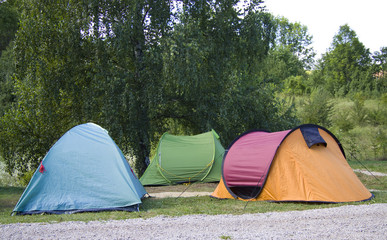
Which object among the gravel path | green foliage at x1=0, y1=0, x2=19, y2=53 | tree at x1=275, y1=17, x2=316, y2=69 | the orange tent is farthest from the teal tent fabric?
tree at x1=275, y1=17, x2=316, y2=69

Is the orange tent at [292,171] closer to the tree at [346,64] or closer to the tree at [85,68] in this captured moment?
the tree at [85,68]

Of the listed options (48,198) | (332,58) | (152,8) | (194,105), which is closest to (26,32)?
(152,8)

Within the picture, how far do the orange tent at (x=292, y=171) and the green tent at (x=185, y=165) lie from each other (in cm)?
315

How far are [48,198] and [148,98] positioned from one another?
6.10 m

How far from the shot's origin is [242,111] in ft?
47.6

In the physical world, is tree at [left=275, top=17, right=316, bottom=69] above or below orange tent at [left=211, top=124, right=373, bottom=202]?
above

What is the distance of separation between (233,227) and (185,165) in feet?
21.5

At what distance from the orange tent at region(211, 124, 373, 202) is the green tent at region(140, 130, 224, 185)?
315 centimetres

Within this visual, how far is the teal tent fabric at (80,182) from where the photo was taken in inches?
284

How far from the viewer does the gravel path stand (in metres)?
5.07

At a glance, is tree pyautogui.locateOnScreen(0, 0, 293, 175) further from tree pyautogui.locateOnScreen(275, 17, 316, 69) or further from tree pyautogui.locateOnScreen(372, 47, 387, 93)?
tree pyautogui.locateOnScreen(275, 17, 316, 69)

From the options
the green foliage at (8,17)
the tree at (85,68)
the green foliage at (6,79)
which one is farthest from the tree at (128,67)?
the green foliage at (8,17)

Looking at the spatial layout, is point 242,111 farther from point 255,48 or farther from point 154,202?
point 154,202

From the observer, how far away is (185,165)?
12070 millimetres
